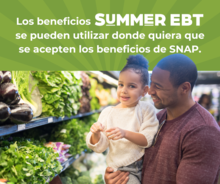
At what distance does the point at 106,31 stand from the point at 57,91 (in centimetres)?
98

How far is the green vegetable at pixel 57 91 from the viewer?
2363mm

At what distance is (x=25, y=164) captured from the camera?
5.74ft

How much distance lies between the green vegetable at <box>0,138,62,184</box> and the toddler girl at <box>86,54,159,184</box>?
2.02 ft

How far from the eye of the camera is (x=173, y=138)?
1.48 meters

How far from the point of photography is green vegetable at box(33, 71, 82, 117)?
2363 mm

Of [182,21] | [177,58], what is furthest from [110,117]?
[182,21]

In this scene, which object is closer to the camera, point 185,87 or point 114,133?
point 114,133

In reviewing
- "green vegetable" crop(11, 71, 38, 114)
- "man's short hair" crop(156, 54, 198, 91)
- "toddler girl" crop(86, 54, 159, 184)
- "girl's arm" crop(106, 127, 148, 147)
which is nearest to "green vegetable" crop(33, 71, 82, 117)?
"green vegetable" crop(11, 71, 38, 114)

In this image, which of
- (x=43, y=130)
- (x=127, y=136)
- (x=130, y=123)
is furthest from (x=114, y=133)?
(x=43, y=130)

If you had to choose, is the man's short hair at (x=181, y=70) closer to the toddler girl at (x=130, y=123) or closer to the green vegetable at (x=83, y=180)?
the toddler girl at (x=130, y=123)

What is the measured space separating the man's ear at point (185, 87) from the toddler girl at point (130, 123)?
24cm

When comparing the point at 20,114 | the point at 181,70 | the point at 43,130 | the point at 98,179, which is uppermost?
the point at 181,70

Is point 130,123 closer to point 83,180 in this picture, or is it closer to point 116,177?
point 116,177

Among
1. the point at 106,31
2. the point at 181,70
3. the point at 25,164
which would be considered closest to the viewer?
the point at 181,70
